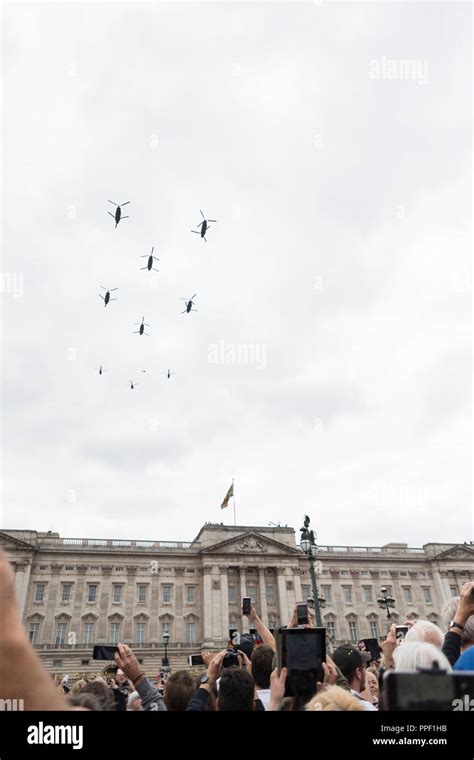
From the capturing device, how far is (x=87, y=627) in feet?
169

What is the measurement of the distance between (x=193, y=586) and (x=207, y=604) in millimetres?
2819

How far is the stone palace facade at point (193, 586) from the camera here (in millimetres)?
51219

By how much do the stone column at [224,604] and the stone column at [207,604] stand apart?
1354 mm

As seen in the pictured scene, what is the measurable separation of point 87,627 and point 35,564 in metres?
8.60

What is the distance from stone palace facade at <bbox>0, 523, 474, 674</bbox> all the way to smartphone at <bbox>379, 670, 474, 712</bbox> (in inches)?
2164

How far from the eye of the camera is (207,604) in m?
54.4

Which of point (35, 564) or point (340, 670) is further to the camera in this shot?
point (35, 564)

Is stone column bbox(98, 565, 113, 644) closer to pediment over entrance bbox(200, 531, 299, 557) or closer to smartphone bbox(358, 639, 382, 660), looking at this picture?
pediment over entrance bbox(200, 531, 299, 557)

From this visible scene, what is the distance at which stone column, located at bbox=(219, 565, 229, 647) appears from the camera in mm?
53125

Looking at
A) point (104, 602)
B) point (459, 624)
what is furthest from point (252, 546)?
point (459, 624)

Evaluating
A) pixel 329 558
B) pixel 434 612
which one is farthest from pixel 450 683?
pixel 434 612

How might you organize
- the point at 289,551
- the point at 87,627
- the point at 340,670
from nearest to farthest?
the point at 340,670 < the point at 87,627 < the point at 289,551
